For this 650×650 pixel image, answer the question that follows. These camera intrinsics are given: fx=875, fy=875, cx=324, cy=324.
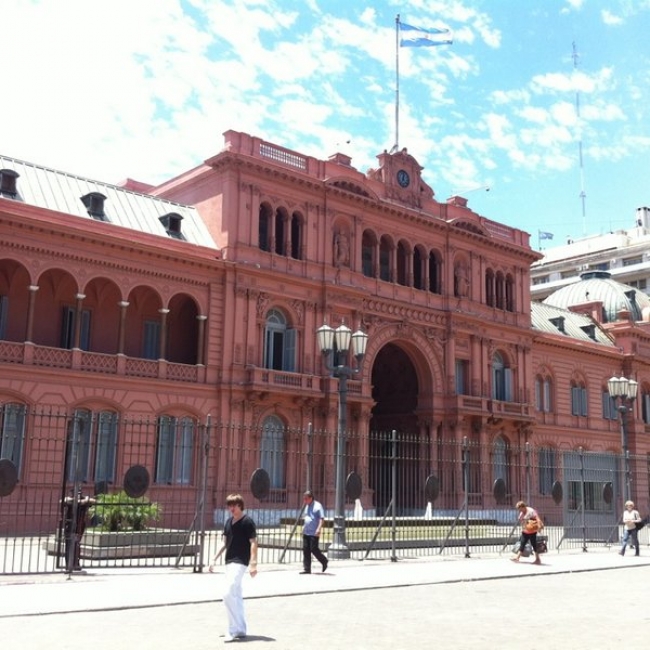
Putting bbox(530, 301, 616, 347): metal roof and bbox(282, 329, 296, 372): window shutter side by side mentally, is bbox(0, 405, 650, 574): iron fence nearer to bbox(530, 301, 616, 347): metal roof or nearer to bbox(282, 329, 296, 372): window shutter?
bbox(282, 329, 296, 372): window shutter

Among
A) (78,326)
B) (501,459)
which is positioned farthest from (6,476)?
(501,459)

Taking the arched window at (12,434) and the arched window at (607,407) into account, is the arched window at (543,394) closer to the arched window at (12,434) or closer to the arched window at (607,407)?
the arched window at (607,407)

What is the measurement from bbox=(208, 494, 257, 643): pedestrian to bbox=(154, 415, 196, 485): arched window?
69.9 ft

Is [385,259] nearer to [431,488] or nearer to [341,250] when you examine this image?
[341,250]

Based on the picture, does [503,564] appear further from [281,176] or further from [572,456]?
[281,176]

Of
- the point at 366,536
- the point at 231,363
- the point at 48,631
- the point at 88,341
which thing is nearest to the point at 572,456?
the point at 366,536

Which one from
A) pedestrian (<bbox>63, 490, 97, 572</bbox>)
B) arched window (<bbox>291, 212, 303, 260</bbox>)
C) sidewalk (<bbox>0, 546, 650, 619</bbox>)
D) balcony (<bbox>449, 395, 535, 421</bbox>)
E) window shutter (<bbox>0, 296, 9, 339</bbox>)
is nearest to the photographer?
sidewalk (<bbox>0, 546, 650, 619</bbox>)

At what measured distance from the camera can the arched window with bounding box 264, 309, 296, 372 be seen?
3778 cm

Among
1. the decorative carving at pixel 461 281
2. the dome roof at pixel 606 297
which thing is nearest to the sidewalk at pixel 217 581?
the decorative carving at pixel 461 281

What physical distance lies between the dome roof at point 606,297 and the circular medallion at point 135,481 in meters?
49.4

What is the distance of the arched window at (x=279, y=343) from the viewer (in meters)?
37.8

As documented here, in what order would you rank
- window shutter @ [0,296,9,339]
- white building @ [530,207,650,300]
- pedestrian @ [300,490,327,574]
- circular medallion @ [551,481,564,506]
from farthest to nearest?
1. white building @ [530,207,650,300]
2. window shutter @ [0,296,9,339]
3. circular medallion @ [551,481,564,506]
4. pedestrian @ [300,490,327,574]

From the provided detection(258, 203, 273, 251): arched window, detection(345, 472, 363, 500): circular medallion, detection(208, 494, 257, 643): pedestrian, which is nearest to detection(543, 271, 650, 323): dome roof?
detection(258, 203, 273, 251): arched window

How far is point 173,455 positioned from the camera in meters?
33.9
